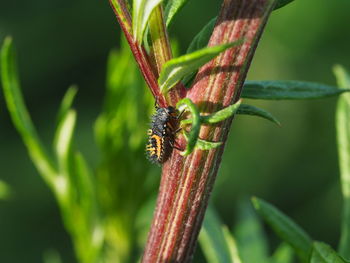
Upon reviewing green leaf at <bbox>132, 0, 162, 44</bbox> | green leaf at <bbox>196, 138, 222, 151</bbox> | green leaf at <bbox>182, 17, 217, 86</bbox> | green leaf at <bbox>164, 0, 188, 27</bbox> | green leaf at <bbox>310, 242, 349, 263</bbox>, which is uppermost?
green leaf at <bbox>164, 0, 188, 27</bbox>

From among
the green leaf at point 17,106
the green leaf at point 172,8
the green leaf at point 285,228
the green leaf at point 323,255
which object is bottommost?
the green leaf at point 323,255

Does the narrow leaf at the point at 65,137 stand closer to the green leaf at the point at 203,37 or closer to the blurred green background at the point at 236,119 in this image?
the green leaf at the point at 203,37

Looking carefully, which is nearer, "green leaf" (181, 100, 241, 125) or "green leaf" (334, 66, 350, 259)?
"green leaf" (181, 100, 241, 125)

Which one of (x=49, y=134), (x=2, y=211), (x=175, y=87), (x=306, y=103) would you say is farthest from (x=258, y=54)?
(x=175, y=87)

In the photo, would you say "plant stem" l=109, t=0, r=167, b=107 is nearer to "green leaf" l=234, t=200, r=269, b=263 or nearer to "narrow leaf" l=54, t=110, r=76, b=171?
"narrow leaf" l=54, t=110, r=76, b=171

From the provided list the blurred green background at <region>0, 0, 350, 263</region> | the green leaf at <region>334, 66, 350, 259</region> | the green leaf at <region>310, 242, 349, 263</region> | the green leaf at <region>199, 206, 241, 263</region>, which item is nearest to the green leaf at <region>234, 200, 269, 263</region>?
the green leaf at <region>199, 206, 241, 263</region>

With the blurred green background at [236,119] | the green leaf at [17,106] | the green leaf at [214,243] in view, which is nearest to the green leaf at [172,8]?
the green leaf at [17,106]

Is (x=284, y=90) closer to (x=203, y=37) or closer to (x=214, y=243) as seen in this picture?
(x=203, y=37)
